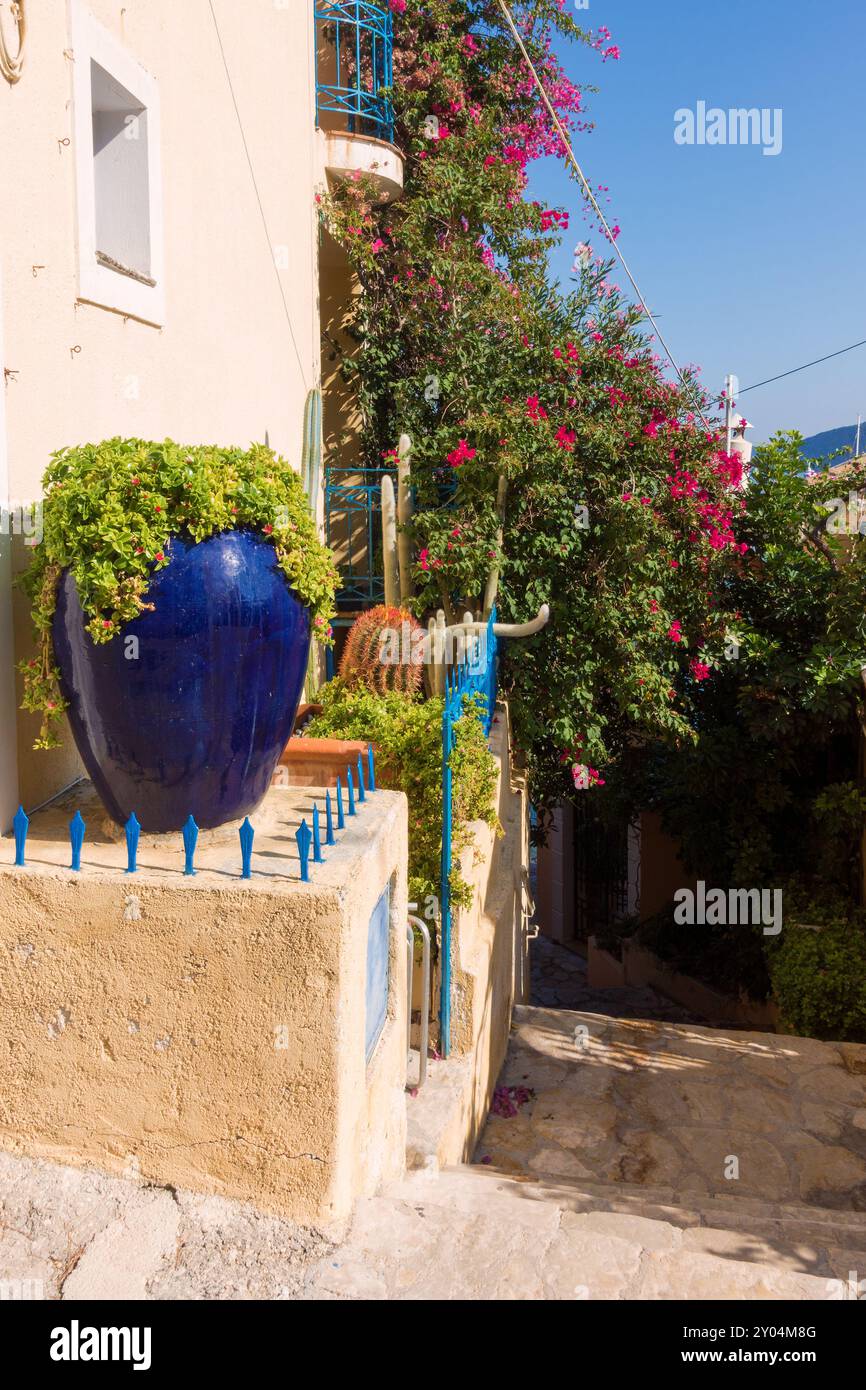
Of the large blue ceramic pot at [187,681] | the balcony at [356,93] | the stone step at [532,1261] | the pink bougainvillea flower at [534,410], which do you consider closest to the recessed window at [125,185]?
the large blue ceramic pot at [187,681]

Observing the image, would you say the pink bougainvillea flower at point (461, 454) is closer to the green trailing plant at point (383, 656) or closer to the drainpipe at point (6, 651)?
the green trailing plant at point (383, 656)

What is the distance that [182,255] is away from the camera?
481 cm

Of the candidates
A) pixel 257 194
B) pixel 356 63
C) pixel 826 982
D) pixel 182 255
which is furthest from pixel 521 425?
pixel 826 982

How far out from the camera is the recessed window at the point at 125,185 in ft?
12.7

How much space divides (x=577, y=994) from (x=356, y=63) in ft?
32.4

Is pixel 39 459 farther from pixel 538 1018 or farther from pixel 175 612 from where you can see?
pixel 538 1018

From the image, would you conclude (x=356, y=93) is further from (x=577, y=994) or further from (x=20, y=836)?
(x=577, y=994)

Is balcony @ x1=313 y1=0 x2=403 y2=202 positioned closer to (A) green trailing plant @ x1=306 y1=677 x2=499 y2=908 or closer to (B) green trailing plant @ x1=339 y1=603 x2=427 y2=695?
(B) green trailing plant @ x1=339 y1=603 x2=427 y2=695

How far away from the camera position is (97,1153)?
103 inches

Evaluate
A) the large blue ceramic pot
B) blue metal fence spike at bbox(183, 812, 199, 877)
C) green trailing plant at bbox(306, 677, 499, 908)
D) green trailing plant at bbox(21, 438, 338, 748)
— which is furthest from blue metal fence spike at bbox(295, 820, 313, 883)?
green trailing plant at bbox(306, 677, 499, 908)

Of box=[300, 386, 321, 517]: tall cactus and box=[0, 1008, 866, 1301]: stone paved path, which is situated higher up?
box=[300, 386, 321, 517]: tall cactus

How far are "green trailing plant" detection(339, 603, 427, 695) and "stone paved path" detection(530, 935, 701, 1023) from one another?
5.34m

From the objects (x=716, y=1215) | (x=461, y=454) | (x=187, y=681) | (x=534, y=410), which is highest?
(x=534, y=410)

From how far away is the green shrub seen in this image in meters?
7.66
